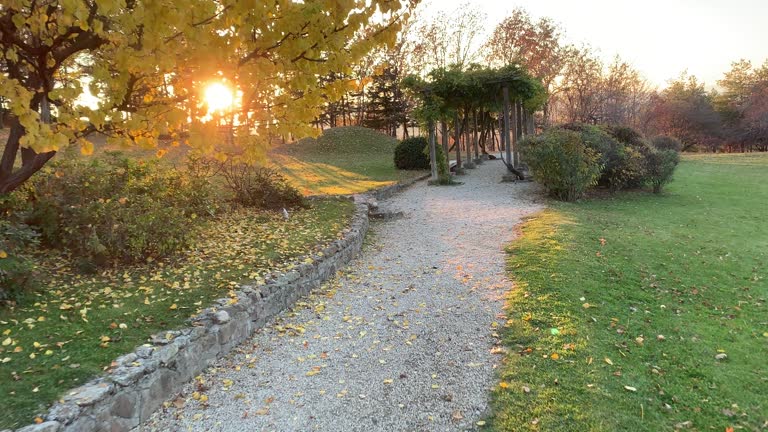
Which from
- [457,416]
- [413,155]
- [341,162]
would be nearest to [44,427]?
[457,416]

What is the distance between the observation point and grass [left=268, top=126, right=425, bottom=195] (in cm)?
1533

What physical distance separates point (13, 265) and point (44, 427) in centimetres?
211

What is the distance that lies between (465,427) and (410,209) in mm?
8442

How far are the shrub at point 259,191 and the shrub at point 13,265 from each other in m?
4.82

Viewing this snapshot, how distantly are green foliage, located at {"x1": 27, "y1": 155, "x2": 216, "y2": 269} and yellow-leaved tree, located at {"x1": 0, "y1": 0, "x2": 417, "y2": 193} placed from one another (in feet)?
5.82

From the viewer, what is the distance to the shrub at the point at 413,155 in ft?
62.0

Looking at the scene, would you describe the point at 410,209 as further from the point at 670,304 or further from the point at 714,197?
the point at 714,197

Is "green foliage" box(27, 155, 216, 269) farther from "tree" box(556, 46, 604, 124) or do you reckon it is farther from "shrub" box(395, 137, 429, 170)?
"tree" box(556, 46, 604, 124)

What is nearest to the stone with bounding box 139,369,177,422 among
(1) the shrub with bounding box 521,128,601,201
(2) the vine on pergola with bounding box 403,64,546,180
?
(1) the shrub with bounding box 521,128,601,201

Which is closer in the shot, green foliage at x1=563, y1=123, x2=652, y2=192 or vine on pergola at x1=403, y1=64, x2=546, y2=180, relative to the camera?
green foliage at x1=563, y1=123, x2=652, y2=192

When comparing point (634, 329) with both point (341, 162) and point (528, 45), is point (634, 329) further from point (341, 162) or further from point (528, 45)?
point (528, 45)

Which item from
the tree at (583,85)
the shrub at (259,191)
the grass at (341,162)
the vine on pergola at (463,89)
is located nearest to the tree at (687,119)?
the tree at (583,85)

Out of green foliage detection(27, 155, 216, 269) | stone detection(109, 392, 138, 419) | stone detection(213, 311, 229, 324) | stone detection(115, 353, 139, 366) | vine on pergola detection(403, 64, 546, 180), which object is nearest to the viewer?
stone detection(109, 392, 138, 419)

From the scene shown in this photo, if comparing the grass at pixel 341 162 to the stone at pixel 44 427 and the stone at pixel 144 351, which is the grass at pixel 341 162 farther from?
the stone at pixel 44 427
